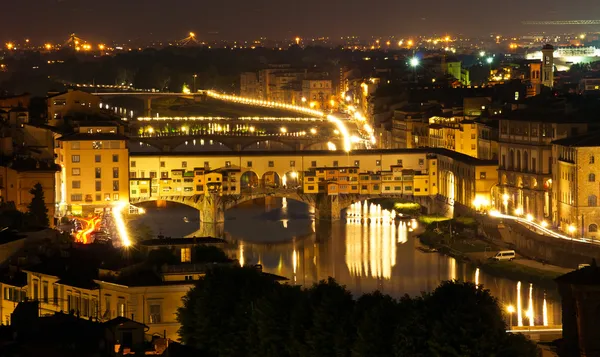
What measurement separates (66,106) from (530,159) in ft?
26.2

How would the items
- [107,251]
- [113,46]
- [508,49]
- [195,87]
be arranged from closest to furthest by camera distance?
1. [107,251]
2. [195,87]
3. [508,49]
4. [113,46]

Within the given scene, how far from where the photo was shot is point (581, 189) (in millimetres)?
23281

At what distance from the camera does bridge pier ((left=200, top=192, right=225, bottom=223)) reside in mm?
27281

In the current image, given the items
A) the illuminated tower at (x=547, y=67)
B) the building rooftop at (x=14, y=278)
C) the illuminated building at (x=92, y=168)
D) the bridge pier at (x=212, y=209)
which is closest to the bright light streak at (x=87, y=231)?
the illuminated building at (x=92, y=168)

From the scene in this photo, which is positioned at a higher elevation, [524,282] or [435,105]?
[435,105]

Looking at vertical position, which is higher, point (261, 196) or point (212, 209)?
point (261, 196)

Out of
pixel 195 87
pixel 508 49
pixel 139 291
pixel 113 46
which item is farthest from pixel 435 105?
pixel 113 46

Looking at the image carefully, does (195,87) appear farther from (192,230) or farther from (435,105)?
(192,230)

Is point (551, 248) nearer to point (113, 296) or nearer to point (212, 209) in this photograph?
point (212, 209)

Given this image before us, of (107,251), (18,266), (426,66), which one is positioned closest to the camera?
(18,266)

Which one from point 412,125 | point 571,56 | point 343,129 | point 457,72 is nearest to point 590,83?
point 457,72

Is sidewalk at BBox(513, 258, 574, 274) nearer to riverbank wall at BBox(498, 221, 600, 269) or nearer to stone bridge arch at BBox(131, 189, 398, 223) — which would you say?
riverbank wall at BBox(498, 221, 600, 269)

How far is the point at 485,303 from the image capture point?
11273 millimetres

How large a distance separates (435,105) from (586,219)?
13116 millimetres
